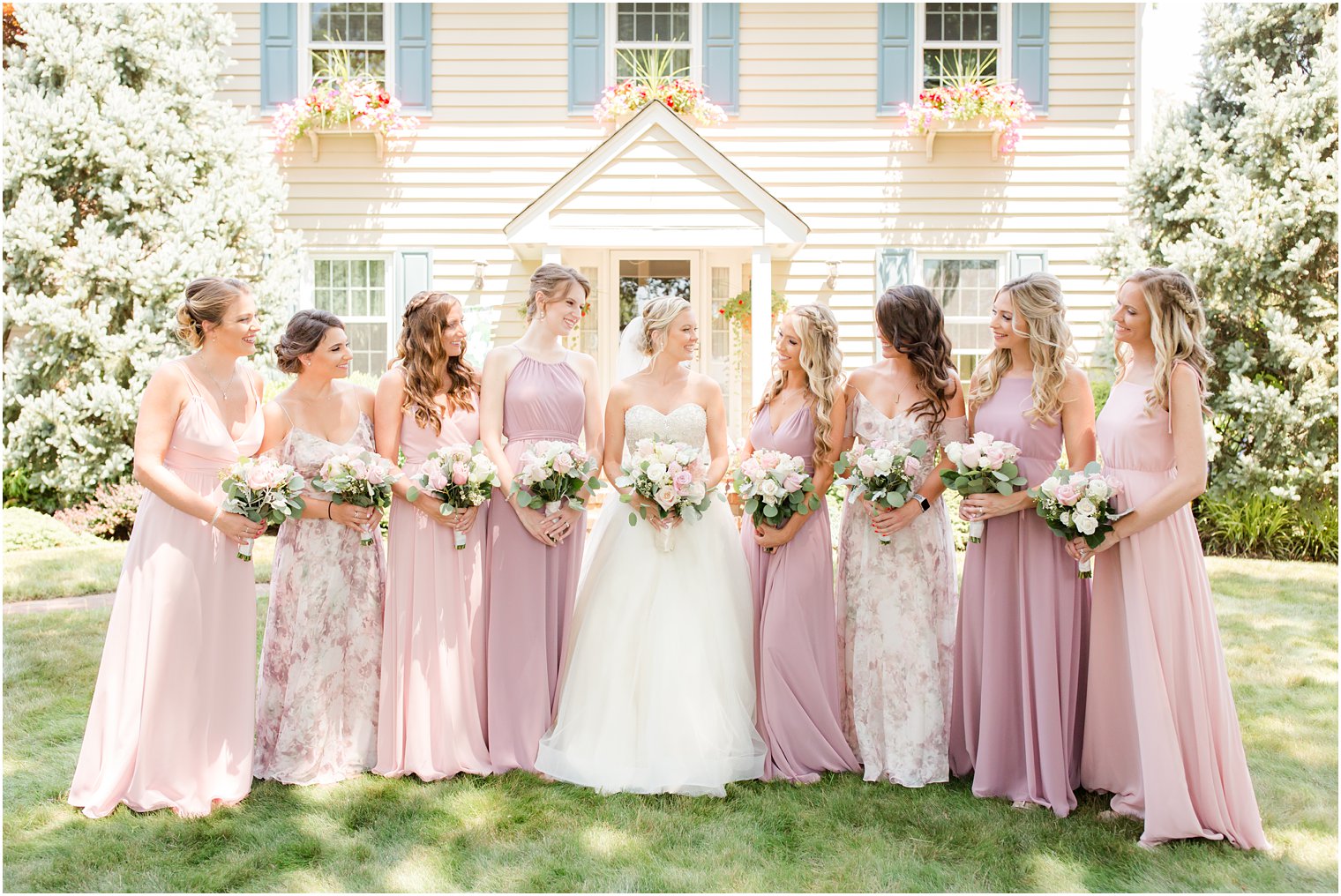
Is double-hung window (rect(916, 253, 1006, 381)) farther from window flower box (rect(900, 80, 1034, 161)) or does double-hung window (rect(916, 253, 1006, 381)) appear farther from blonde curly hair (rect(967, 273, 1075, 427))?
blonde curly hair (rect(967, 273, 1075, 427))

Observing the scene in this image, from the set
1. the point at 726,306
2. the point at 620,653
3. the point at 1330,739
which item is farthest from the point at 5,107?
the point at 1330,739

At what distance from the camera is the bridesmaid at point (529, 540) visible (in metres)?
4.98

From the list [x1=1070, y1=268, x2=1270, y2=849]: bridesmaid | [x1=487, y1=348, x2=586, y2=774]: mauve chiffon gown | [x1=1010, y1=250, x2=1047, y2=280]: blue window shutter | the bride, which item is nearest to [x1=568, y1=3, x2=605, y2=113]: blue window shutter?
[x1=1010, y1=250, x2=1047, y2=280]: blue window shutter

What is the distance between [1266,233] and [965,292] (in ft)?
12.0

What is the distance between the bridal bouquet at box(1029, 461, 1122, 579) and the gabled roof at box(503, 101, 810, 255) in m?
7.95

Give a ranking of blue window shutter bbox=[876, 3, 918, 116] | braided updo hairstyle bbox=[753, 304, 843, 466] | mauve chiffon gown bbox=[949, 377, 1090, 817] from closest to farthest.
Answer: mauve chiffon gown bbox=[949, 377, 1090, 817] < braided updo hairstyle bbox=[753, 304, 843, 466] < blue window shutter bbox=[876, 3, 918, 116]

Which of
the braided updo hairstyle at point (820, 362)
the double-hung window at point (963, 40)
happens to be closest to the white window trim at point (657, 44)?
the double-hung window at point (963, 40)

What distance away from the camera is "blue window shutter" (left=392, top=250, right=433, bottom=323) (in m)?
13.2

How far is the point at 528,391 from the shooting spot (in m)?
5.07

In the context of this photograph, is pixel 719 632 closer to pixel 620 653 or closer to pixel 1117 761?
pixel 620 653

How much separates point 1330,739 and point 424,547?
16.9 feet

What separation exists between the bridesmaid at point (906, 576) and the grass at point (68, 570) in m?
5.85

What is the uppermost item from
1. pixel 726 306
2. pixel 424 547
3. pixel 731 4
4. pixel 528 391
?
pixel 731 4

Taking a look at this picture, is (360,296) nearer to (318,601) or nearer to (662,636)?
(318,601)
